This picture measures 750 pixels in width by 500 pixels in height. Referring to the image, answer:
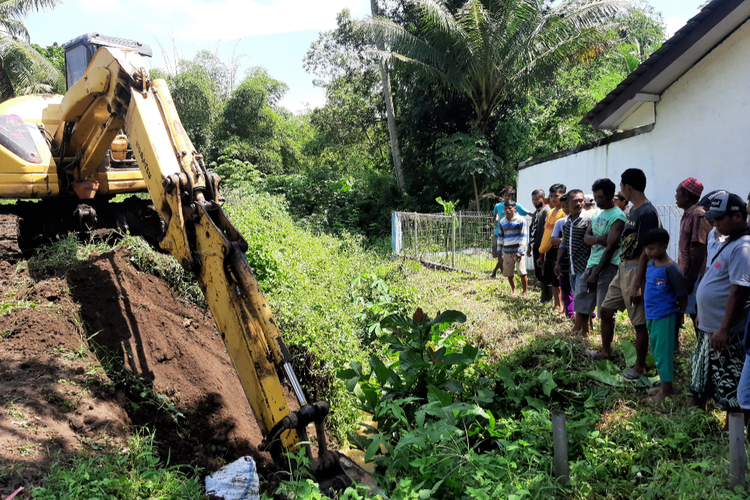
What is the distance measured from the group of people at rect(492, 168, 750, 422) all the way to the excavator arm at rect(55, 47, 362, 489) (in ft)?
8.49

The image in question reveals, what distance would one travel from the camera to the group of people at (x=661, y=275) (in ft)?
11.0

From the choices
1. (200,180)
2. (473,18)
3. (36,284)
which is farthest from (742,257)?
Result: (473,18)

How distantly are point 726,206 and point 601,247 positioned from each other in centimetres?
178

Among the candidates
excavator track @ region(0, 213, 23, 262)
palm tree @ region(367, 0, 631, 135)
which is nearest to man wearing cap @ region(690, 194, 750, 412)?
excavator track @ region(0, 213, 23, 262)

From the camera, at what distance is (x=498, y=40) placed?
15.0 m

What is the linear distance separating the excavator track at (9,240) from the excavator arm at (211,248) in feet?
6.60

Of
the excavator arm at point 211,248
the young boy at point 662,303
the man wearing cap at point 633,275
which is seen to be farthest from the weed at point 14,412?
the man wearing cap at point 633,275

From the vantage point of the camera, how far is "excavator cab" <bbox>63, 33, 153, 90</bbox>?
5.62 m

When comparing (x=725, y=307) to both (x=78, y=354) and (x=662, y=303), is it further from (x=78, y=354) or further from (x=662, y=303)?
(x=78, y=354)

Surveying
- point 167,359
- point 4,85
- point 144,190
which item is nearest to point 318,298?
point 167,359

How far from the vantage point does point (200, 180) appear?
3.47m

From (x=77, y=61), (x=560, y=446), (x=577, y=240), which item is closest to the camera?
(x=560, y=446)

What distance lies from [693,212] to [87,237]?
656 centimetres

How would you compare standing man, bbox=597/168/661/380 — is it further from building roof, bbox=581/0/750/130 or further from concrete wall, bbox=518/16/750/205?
building roof, bbox=581/0/750/130
